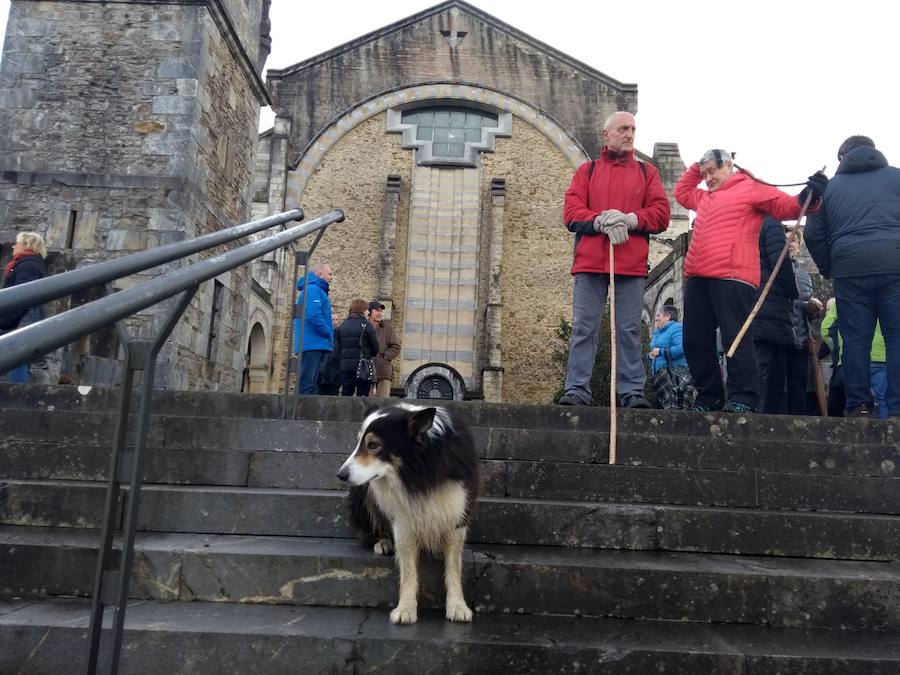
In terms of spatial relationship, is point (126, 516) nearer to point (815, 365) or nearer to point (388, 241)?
point (815, 365)

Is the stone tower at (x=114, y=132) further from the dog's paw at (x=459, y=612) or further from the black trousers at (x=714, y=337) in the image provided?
the dog's paw at (x=459, y=612)

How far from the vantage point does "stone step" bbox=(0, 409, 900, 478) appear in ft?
12.5

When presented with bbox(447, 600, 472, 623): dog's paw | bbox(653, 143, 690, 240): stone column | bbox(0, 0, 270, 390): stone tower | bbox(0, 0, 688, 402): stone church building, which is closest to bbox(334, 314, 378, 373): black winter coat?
bbox(0, 0, 270, 390): stone tower

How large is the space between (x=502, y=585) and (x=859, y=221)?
3733 mm

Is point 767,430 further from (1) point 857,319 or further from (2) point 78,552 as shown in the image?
(2) point 78,552

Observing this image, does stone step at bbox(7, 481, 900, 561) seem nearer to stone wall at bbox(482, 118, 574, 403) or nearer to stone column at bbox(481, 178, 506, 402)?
stone column at bbox(481, 178, 506, 402)

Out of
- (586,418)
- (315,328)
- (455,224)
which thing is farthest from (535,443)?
(455,224)

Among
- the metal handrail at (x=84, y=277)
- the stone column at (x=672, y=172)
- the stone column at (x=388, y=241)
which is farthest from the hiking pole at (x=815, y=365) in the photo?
the stone column at (x=672, y=172)

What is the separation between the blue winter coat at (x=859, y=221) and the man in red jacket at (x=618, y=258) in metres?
1.23

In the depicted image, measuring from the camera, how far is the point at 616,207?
4.90 metres

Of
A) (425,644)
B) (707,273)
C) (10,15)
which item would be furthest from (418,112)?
(425,644)

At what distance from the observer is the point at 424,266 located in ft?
67.8

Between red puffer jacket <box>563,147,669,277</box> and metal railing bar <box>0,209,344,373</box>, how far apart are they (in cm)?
293

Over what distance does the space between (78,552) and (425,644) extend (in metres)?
1.51
